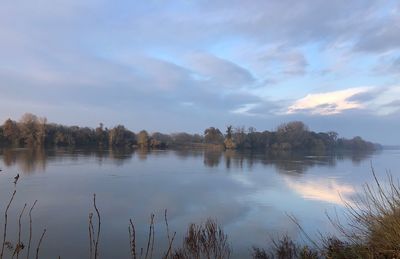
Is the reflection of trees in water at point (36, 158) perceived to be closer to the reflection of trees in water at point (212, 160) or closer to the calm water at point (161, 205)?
the calm water at point (161, 205)

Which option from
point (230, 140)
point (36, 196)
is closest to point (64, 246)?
point (36, 196)

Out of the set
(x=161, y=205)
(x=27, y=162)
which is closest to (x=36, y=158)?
(x=27, y=162)

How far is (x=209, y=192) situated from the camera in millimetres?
18219

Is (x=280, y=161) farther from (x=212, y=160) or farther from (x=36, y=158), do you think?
(x=36, y=158)

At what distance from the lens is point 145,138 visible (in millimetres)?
73875

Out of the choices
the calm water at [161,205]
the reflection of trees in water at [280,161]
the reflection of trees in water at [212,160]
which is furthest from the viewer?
the reflection of trees in water at [212,160]

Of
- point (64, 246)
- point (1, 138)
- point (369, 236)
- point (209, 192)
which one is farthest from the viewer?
point (1, 138)

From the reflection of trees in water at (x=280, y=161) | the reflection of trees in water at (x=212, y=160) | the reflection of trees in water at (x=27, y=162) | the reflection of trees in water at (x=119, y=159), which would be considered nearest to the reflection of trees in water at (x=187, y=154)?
the reflection of trees in water at (x=119, y=159)

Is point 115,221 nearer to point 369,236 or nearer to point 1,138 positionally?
point 369,236

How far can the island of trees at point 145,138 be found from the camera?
6431 centimetres

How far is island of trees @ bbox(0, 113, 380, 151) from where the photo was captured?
211 ft

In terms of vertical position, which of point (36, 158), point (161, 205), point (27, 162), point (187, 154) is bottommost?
point (161, 205)

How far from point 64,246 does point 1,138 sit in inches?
2410

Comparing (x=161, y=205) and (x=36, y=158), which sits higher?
(x=36, y=158)
